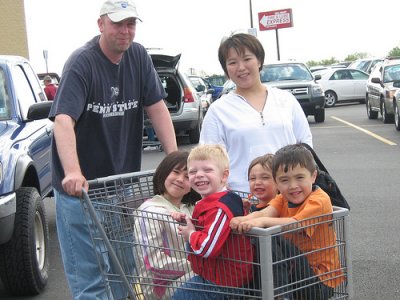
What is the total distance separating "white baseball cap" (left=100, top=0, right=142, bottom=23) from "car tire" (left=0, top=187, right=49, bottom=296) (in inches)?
97.5

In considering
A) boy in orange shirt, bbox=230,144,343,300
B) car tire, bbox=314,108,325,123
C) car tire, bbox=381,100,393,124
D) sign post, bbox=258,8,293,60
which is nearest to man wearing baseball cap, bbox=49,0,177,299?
boy in orange shirt, bbox=230,144,343,300

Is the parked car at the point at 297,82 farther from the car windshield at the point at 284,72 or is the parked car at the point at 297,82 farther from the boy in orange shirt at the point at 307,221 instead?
the boy in orange shirt at the point at 307,221

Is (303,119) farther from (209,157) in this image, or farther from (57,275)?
(57,275)

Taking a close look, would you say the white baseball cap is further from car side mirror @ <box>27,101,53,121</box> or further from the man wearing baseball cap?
car side mirror @ <box>27,101,53,121</box>

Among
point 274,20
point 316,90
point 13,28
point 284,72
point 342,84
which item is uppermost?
point 13,28

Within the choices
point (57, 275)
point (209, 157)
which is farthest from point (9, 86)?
point (209, 157)

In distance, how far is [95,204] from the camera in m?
3.53

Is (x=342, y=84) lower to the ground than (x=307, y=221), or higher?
lower

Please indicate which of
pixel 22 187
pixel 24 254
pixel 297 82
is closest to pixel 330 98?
pixel 297 82

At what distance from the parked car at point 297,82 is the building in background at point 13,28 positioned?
78.4 feet

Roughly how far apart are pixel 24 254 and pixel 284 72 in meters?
16.1

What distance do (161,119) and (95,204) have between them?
101cm

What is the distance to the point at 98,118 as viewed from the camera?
407cm

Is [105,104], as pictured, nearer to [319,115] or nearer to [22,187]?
[22,187]
